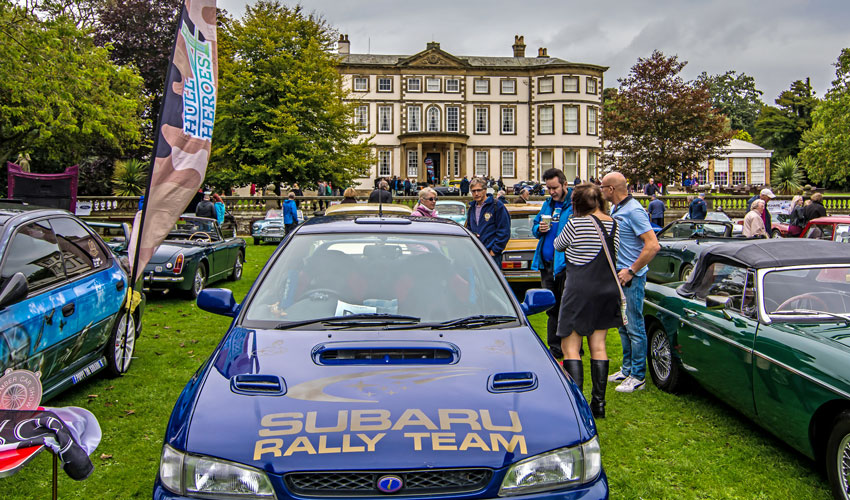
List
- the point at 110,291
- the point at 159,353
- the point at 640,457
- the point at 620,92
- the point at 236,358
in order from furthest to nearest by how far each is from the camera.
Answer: the point at 620,92 → the point at 159,353 → the point at 110,291 → the point at 640,457 → the point at 236,358

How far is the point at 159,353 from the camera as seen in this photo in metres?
7.57

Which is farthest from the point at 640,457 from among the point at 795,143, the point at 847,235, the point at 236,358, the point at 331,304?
the point at 795,143

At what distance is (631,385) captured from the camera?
20.0 feet

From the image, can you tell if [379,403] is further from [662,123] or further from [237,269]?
[662,123]

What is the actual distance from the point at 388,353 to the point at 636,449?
252 cm

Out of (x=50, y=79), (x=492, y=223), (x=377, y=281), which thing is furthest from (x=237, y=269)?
(x=377, y=281)

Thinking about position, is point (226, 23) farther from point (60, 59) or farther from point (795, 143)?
point (795, 143)

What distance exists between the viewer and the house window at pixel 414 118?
188 ft

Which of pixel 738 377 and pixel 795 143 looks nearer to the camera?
pixel 738 377

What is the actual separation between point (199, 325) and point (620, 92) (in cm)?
3877

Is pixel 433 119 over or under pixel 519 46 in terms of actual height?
under

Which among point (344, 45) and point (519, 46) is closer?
point (344, 45)

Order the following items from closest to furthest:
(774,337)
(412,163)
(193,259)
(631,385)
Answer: (774,337) < (631,385) < (193,259) < (412,163)

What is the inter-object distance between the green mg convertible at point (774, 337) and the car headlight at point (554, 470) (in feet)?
6.06
